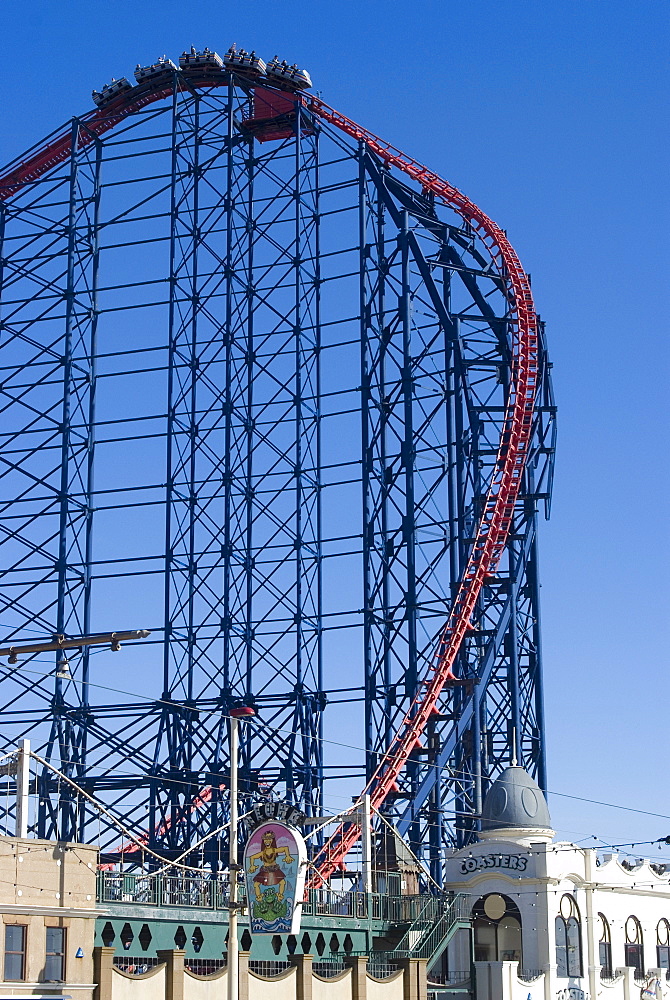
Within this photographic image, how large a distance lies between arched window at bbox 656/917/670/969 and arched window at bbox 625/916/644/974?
3.21 ft

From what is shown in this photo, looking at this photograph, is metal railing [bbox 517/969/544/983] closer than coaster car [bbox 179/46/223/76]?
Yes

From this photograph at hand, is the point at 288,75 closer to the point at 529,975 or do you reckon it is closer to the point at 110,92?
the point at 110,92

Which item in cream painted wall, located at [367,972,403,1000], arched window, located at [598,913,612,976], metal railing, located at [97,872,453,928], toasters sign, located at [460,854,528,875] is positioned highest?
toasters sign, located at [460,854,528,875]

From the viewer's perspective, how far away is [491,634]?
156 ft

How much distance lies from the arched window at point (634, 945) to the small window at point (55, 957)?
1819 centimetres

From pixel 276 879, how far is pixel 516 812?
11.2 meters

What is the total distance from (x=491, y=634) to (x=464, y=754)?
3586 mm

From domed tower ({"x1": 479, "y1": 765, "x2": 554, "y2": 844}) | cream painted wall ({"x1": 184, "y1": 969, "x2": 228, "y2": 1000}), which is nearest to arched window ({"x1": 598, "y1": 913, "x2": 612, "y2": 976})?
domed tower ({"x1": 479, "y1": 765, "x2": 554, "y2": 844})

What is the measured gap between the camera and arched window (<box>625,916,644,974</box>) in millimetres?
42656

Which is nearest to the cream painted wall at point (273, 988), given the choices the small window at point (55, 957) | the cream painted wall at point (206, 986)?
the cream painted wall at point (206, 986)

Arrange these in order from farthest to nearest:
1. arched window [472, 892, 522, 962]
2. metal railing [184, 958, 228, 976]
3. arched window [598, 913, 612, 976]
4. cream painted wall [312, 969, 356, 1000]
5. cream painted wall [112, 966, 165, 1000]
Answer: arched window [598, 913, 612, 976]
arched window [472, 892, 522, 962]
cream painted wall [312, 969, 356, 1000]
metal railing [184, 958, 228, 976]
cream painted wall [112, 966, 165, 1000]

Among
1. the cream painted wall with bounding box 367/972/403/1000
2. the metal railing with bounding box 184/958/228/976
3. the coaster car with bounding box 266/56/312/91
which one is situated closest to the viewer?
the metal railing with bounding box 184/958/228/976

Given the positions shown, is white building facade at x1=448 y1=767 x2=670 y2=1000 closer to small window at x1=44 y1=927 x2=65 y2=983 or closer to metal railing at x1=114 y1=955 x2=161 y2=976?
metal railing at x1=114 y1=955 x2=161 y2=976

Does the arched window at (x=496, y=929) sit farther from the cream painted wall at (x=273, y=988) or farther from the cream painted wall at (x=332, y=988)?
the cream painted wall at (x=273, y=988)
